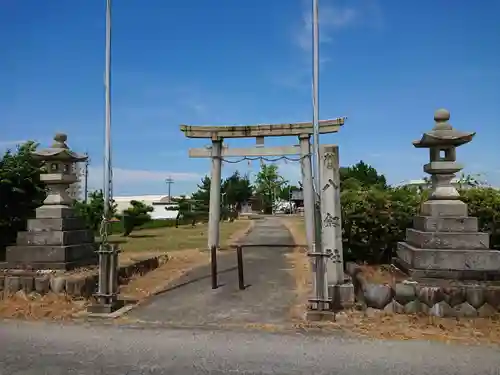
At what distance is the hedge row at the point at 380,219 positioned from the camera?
31.8 ft

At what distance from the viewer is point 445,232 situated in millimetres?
7465

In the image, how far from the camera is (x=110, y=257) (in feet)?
24.9

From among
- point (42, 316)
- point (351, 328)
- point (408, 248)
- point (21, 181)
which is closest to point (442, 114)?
point (408, 248)

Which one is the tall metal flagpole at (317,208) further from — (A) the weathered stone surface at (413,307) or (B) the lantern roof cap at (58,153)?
(B) the lantern roof cap at (58,153)

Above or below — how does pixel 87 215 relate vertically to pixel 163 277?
above

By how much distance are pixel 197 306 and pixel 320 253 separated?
8.04 feet

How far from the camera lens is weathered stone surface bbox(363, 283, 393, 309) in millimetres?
6992

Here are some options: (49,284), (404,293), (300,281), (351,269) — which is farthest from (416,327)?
(49,284)

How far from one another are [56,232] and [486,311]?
26.2 feet

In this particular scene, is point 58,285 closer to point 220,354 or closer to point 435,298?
point 220,354

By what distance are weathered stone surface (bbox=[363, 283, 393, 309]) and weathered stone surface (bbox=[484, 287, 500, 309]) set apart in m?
1.35

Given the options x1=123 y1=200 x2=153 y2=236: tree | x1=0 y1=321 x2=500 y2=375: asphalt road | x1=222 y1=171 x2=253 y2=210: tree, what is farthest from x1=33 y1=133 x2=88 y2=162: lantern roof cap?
x1=222 y1=171 x2=253 y2=210: tree

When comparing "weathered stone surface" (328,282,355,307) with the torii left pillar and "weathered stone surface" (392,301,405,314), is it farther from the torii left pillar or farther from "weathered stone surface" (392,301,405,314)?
the torii left pillar

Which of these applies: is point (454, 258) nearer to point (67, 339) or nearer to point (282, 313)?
point (282, 313)
